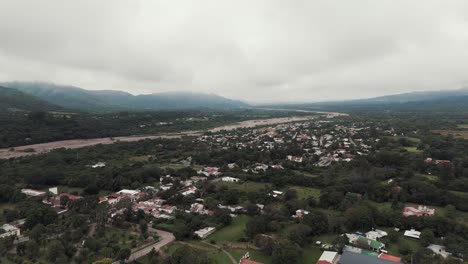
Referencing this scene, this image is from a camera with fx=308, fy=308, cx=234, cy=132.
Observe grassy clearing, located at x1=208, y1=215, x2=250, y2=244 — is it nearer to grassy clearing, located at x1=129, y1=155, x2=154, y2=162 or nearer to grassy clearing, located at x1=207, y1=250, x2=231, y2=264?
grassy clearing, located at x1=207, y1=250, x2=231, y2=264

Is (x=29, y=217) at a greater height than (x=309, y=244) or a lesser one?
greater

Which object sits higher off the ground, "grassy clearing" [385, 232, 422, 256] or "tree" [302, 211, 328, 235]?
"tree" [302, 211, 328, 235]

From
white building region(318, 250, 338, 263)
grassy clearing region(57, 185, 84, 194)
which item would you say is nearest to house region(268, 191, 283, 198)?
white building region(318, 250, 338, 263)

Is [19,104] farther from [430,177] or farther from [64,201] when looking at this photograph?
[430,177]

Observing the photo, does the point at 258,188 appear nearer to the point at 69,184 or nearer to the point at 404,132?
the point at 69,184

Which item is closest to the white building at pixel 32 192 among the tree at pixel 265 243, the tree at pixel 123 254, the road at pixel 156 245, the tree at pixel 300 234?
the road at pixel 156 245

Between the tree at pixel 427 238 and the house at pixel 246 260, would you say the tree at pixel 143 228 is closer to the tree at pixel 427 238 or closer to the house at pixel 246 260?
the house at pixel 246 260

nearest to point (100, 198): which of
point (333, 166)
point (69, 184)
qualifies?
point (69, 184)
